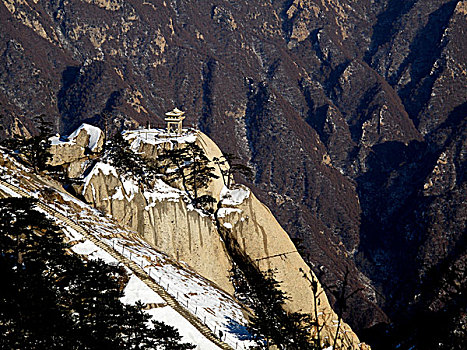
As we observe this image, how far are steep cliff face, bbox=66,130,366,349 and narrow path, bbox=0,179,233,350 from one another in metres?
15.7

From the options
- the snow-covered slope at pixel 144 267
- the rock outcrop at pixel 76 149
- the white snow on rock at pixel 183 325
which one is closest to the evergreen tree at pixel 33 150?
the rock outcrop at pixel 76 149

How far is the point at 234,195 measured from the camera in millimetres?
85625

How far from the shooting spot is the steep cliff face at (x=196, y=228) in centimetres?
7994

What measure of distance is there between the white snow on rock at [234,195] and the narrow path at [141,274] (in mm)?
25074

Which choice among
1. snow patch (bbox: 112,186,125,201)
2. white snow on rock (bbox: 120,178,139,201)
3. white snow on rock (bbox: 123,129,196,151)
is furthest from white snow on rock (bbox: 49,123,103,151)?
snow patch (bbox: 112,186,125,201)

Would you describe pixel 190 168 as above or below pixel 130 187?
above

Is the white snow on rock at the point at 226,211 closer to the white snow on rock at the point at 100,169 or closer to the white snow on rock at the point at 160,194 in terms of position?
the white snow on rock at the point at 160,194

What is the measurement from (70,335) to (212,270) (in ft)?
146

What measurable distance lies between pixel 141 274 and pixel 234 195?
29158 millimetres

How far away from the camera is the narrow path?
2156 inches

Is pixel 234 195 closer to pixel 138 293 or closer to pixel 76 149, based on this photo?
pixel 76 149

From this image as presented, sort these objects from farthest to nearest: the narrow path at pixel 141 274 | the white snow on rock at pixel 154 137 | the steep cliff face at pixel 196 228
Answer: the white snow on rock at pixel 154 137
the steep cliff face at pixel 196 228
the narrow path at pixel 141 274

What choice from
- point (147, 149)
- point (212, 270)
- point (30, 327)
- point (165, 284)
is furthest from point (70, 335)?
point (147, 149)

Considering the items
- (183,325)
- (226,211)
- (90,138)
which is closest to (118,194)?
(90,138)
